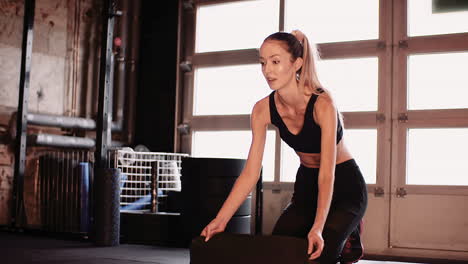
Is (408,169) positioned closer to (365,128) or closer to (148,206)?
(365,128)

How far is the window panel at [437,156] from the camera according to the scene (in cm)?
424

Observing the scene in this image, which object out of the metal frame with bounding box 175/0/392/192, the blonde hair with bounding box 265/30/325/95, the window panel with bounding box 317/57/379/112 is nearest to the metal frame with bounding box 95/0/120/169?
the metal frame with bounding box 175/0/392/192

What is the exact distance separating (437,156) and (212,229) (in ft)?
9.74

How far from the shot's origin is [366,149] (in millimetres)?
4559

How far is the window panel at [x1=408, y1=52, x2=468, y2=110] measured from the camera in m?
4.29

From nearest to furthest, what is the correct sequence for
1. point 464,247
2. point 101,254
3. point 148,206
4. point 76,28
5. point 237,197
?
point 237,197
point 101,254
point 464,247
point 148,206
point 76,28

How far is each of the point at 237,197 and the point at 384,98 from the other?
278 centimetres

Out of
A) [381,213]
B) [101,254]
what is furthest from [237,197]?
[381,213]

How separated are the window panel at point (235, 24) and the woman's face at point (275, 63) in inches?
123

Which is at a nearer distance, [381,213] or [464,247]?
[464,247]

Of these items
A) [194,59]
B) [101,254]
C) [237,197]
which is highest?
[194,59]

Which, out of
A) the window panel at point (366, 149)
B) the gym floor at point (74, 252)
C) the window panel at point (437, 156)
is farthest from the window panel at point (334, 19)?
the gym floor at point (74, 252)

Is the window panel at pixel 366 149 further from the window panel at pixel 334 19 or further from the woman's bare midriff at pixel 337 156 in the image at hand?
the woman's bare midriff at pixel 337 156

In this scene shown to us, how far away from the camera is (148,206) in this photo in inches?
187
